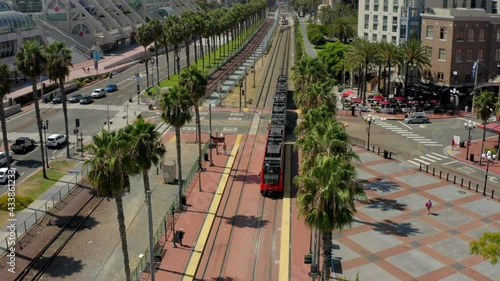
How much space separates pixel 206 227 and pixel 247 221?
13.1 feet

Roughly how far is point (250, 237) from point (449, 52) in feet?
208

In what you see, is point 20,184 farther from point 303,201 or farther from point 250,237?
point 303,201

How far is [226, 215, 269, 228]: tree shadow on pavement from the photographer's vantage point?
50.3 meters

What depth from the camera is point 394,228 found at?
160 ft

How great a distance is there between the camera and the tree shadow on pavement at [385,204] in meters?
53.3

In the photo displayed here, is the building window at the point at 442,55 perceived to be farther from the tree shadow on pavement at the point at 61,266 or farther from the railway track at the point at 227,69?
the tree shadow on pavement at the point at 61,266

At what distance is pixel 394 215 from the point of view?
5159cm

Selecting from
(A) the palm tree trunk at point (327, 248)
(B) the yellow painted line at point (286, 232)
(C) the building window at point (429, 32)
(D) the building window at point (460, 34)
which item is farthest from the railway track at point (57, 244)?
(C) the building window at point (429, 32)

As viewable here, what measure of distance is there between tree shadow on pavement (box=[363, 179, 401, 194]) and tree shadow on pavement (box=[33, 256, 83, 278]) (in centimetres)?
3048

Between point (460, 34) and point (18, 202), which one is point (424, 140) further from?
point (18, 202)

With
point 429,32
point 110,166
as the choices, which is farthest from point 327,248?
point 429,32

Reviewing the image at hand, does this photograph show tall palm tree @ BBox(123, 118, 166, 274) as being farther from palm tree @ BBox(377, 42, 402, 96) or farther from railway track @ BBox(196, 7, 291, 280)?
palm tree @ BBox(377, 42, 402, 96)

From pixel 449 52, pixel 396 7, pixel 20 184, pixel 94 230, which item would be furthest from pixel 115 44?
pixel 94 230

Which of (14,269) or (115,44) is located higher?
(115,44)
